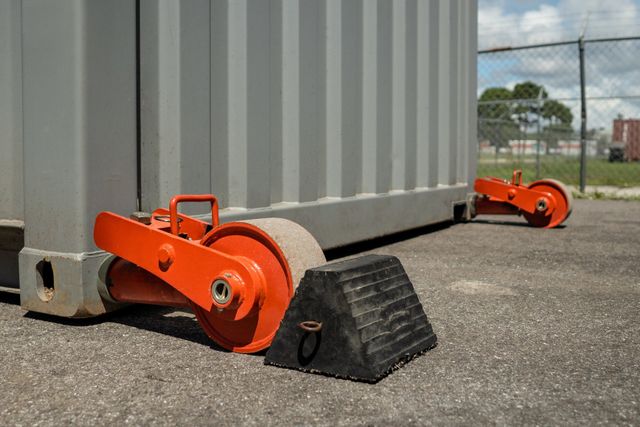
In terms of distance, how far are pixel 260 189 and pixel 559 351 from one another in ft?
6.47

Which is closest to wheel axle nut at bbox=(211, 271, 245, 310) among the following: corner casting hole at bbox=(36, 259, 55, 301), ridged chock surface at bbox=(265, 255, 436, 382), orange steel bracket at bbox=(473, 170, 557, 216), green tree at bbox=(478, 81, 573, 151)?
ridged chock surface at bbox=(265, 255, 436, 382)

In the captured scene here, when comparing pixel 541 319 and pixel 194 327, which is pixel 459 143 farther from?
pixel 194 327

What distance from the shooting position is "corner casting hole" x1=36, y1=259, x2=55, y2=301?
10.0ft

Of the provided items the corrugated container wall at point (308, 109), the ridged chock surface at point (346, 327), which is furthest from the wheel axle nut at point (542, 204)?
the ridged chock surface at point (346, 327)

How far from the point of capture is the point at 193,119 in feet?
11.7

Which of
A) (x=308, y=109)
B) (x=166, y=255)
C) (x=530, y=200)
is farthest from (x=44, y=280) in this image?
(x=530, y=200)

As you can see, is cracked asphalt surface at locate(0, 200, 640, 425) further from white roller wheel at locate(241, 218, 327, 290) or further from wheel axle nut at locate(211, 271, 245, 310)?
white roller wheel at locate(241, 218, 327, 290)

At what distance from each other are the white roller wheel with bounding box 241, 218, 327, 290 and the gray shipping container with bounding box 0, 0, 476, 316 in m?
0.86

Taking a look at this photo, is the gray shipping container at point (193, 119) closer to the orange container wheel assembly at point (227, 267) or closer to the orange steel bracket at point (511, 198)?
the orange container wheel assembly at point (227, 267)

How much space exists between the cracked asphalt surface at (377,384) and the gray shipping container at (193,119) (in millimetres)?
334

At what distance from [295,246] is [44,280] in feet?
4.05

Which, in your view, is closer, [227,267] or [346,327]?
[346,327]

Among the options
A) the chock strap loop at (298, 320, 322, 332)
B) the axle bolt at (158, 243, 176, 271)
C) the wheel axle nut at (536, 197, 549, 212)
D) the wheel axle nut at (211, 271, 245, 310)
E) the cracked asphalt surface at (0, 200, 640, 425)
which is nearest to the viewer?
the cracked asphalt surface at (0, 200, 640, 425)

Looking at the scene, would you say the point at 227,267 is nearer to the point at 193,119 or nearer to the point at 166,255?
the point at 166,255
